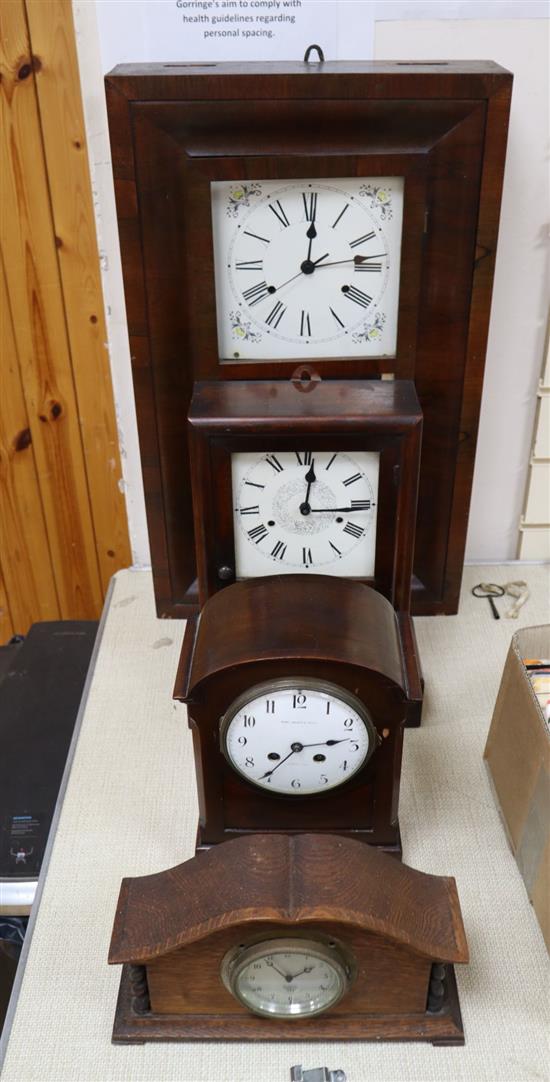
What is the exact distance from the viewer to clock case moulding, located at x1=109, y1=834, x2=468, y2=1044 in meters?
0.94

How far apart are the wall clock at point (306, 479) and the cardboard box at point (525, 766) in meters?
0.17

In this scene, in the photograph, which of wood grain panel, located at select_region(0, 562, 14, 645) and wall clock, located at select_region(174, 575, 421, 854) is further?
wood grain panel, located at select_region(0, 562, 14, 645)

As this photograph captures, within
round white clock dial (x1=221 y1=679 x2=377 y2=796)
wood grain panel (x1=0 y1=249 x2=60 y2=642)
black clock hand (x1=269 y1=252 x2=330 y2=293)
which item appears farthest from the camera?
wood grain panel (x1=0 y1=249 x2=60 y2=642)

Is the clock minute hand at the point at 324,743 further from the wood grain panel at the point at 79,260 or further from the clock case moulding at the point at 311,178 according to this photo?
the wood grain panel at the point at 79,260

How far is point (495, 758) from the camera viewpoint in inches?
49.3

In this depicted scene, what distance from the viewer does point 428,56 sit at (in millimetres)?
1266

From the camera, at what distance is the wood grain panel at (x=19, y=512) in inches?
64.6

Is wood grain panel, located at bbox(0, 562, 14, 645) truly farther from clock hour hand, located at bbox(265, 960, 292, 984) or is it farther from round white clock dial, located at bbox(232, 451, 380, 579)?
clock hour hand, located at bbox(265, 960, 292, 984)

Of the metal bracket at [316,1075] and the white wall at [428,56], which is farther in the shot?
the white wall at [428,56]

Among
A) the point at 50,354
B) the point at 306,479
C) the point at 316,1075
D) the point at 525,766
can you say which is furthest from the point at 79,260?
the point at 316,1075

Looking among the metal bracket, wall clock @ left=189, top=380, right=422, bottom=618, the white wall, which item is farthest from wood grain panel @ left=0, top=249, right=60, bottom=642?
the metal bracket

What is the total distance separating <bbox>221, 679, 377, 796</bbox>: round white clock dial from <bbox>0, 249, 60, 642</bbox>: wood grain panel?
0.85 m

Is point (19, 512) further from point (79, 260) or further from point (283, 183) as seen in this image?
point (283, 183)

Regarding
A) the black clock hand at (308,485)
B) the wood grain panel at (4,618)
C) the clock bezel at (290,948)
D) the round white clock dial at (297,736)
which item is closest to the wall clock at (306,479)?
the black clock hand at (308,485)
